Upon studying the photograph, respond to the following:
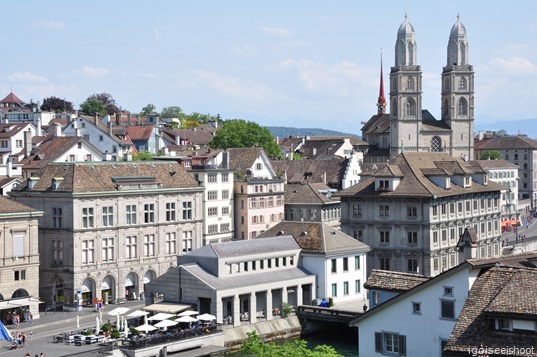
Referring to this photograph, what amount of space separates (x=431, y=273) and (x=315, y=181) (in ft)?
129

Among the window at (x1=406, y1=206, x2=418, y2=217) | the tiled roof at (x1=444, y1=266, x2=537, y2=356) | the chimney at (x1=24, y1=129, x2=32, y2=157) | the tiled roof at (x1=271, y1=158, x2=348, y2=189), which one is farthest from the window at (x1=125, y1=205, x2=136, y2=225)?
the tiled roof at (x1=444, y1=266, x2=537, y2=356)

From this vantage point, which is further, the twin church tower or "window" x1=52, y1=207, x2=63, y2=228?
the twin church tower

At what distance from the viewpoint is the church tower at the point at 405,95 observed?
186 metres

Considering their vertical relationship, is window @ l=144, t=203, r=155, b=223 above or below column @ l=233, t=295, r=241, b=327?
above

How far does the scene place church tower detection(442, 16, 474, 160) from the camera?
615ft

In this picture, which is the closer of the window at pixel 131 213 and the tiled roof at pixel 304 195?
the window at pixel 131 213

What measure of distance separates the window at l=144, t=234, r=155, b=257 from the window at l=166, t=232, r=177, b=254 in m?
2.08

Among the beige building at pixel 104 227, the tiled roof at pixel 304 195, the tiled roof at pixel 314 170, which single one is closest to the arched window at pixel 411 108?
the tiled roof at pixel 314 170

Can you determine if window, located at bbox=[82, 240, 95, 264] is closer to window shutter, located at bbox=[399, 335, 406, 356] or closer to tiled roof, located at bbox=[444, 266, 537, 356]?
window shutter, located at bbox=[399, 335, 406, 356]

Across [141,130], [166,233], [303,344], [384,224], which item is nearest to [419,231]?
[384,224]

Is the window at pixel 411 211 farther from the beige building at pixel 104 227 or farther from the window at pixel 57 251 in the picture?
the window at pixel 57 251

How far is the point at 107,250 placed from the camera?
95.3 metres

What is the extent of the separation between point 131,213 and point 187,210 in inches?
333

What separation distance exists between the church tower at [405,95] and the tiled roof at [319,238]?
3622 inches
